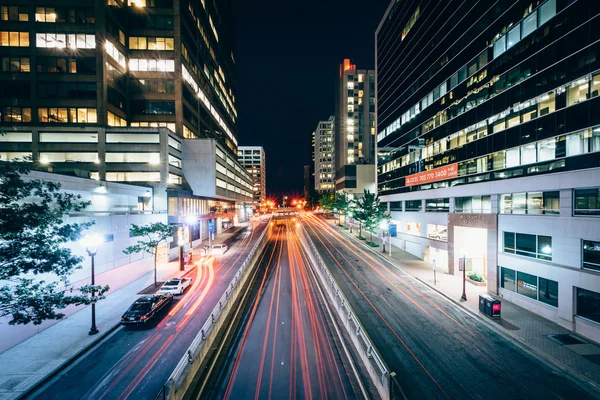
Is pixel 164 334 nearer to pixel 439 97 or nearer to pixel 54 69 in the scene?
pixel 439 97

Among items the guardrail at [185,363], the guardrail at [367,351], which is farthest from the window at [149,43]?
the guardrail at [367,351]

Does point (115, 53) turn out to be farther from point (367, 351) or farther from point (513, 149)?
point (513, 149)

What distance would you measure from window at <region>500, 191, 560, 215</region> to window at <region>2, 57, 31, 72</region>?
65.1 meters

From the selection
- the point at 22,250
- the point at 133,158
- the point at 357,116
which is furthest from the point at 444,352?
the point at 357,116

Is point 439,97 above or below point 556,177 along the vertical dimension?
above

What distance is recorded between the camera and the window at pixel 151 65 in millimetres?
45375

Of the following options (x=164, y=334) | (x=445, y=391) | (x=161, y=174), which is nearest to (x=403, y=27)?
(x=161, y=174)

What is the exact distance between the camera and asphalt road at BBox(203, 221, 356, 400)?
11258mm

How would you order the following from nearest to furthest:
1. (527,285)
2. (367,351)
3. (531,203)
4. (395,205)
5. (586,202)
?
(367,351) → (586,202) → (527,285) → (531,203) → (395,205)

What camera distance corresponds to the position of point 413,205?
40656mm

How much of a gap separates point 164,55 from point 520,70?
52473 mm

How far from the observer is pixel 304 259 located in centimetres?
3675

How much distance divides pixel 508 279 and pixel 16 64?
68869 mm

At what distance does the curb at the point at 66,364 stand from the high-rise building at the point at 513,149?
92.6 ft
